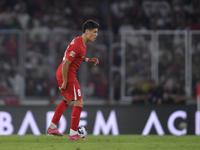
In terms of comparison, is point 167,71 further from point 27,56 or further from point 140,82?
point 27,56

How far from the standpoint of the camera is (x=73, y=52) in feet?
19.4

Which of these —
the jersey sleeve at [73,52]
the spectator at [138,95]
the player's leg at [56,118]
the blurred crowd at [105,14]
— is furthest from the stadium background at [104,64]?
the jersey sleeve at [73,52]

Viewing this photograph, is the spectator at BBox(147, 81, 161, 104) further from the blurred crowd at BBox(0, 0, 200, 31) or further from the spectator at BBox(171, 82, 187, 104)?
the blurred crowd at BBox(0, 0, 200, 31)

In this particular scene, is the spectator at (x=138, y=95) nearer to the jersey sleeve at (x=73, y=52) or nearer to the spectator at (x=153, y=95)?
the spectator at (x=153, y=95)

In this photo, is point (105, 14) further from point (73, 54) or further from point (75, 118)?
point (75, 118)

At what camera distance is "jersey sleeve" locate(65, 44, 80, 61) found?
5.90 metres

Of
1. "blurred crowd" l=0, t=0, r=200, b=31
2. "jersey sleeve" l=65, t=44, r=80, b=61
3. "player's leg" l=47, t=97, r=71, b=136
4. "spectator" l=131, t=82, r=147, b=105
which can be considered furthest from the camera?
"blurred crowd" l=0, t=0, r=200, b=31

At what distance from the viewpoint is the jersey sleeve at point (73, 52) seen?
5.90 metres

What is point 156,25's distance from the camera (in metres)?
13.3

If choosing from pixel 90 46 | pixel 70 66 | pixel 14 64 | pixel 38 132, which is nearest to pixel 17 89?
pixel 14 64

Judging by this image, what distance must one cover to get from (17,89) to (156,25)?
5.34m

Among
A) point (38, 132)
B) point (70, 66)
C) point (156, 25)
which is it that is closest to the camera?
point (70, 66)

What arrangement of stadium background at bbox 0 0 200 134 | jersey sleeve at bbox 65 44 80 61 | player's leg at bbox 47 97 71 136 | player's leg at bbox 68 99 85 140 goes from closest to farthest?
jersey sleeve at bbox 65 44 80 61
player's leg at bbox 68 99 85 140
player's leg at bbox 47 97 71 136
stadium background at bbox 0 0 200 134

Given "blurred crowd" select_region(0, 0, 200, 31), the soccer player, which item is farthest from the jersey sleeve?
"blurred crowd" select_region(0, 0, 200, 31)
